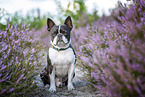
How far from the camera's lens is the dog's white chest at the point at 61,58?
2.62 meters

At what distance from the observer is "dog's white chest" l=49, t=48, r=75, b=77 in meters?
2.62

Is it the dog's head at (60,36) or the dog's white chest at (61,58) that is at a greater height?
the dog's head at (60,36)

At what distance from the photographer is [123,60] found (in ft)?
5.55

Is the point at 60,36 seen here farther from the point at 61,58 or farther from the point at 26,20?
the point at 26,20

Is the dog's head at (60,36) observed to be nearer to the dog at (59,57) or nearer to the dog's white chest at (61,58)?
the dog at (59,57)

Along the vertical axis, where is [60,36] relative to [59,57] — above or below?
above

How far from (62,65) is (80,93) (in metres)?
0.62

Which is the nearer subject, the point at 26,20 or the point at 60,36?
the point at 60,36

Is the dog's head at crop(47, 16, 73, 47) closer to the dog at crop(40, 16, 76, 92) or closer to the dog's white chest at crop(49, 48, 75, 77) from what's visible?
the dog at crop(40, 16, 76, 92)

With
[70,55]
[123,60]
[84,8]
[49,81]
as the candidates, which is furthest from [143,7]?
[84,8]

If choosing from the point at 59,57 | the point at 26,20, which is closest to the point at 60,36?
the point at 59,57

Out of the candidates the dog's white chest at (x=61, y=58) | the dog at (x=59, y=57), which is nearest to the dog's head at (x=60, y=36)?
the dog at (x=59, y=57)

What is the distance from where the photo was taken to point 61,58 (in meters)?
2.61

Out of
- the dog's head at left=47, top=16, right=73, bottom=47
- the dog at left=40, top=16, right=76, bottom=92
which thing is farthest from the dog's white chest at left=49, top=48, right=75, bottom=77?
the dog's head at left=47, top=16, right=73, bottom=47
